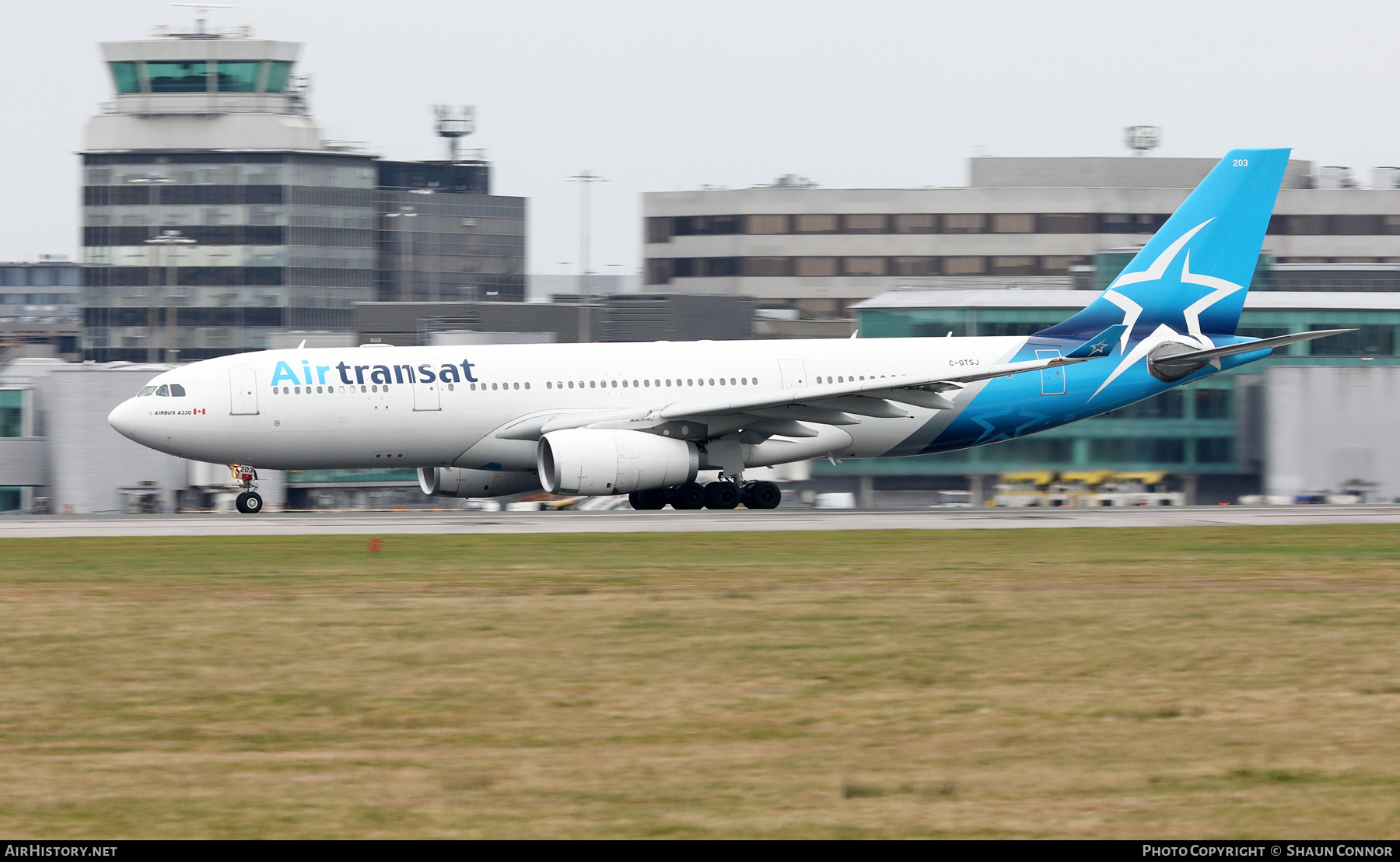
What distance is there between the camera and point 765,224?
11412 cm

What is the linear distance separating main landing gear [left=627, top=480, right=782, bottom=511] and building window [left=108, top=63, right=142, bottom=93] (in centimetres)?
10166

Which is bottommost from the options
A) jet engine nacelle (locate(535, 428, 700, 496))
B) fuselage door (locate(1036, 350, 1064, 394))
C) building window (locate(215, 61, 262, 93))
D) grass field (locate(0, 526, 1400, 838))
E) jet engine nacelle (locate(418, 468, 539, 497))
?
grass field (locate(0, 526, 1400, 838))

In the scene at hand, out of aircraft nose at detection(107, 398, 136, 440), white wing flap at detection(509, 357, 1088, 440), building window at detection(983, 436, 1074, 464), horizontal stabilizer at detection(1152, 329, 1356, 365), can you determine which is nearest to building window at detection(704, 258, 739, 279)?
building window at detection(983, 436, 1074, 464)

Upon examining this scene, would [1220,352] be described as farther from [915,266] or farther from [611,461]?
[915,266]

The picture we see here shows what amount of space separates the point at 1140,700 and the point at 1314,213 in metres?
108

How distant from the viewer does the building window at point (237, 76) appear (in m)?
124

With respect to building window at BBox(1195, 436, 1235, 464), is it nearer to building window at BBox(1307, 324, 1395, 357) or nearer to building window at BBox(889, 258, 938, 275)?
building window at BBox(1307, 324, 1395, 357)

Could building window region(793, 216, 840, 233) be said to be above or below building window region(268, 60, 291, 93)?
below

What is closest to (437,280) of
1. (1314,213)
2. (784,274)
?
(784,274)

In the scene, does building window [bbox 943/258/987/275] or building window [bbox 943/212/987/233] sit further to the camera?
building window [bbox 943/212/987/233]

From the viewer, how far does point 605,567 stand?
22.5 m

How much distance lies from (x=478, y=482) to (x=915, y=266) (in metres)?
80.9

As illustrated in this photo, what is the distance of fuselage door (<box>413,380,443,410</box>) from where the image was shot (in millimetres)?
34344
